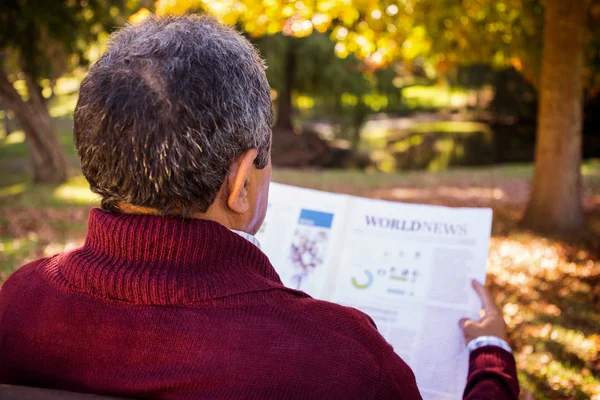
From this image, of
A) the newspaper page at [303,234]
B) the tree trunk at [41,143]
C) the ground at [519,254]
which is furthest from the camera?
the tree trunk at [41,143]

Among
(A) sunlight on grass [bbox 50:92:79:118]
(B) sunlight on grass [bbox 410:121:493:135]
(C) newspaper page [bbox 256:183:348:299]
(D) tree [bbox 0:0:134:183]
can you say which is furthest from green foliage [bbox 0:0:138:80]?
(A) sunlight on grass [bbox 50:92:79:118]

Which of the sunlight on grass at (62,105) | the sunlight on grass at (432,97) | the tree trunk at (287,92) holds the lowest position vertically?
the tree trunk at (287,92)

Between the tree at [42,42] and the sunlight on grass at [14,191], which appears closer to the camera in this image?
the tree at [42,42]

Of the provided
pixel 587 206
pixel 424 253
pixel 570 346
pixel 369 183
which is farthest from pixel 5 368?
pixel 369 183

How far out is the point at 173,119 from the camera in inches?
42.2

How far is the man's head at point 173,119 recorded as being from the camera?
1079mm

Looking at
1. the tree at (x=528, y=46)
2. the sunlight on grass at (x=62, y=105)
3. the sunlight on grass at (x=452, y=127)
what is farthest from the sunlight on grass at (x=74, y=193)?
the sunlight on grass at (x=62, y=105)

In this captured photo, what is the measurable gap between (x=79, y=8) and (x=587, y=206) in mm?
8029

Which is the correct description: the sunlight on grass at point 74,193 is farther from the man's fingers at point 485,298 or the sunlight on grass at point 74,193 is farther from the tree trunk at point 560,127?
the man's fingers at point 485,298

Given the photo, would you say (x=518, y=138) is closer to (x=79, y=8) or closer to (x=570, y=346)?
(x=79, y=8)

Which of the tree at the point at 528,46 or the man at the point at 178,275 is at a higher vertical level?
the tree at the point at 528,46

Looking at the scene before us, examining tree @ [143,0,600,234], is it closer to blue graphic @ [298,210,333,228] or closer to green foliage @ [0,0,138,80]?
blue graphic @ [298,210,333,228]

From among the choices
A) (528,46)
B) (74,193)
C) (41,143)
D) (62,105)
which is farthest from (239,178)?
(62,105)

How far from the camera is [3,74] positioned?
1098cm
